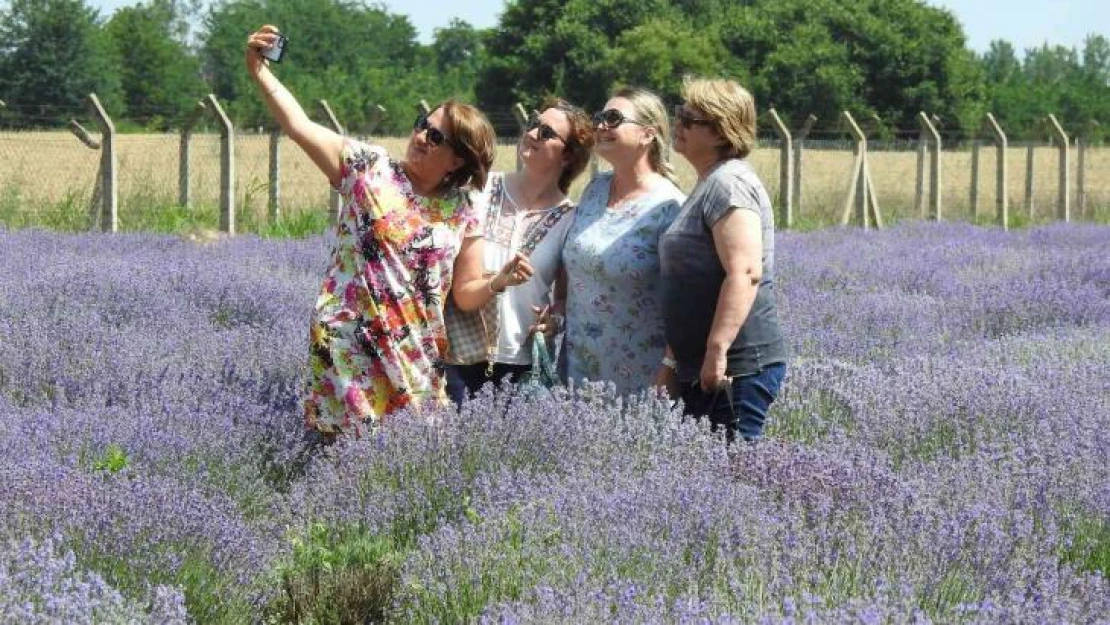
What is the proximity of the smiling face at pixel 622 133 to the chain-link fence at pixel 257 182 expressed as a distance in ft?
36.3

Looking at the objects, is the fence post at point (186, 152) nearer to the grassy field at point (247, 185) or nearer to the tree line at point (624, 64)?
the grassy field at point (247, 185)

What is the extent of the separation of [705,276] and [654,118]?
1.90ft

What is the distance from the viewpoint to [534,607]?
3.09 m

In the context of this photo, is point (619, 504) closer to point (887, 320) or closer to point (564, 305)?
→ point (564, 305)

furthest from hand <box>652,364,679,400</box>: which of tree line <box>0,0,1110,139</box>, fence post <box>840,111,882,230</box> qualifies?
tree line <box>0,0,1110,139</box>

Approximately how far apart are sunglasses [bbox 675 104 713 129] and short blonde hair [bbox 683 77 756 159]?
2cm

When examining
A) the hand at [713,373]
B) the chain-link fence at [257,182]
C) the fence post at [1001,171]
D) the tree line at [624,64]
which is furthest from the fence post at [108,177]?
the tree line at [624,64]

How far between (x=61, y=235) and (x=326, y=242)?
84.4 inches

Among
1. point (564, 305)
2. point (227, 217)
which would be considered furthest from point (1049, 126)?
point (564, 305)

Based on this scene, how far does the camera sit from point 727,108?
14.3 ft

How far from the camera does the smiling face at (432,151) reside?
4477mm

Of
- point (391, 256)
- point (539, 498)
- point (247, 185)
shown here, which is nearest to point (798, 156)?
point (247, 185)

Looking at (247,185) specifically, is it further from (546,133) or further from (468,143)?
(468,143)

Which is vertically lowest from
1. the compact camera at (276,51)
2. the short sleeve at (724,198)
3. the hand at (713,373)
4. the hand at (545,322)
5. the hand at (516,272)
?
the hand at (713,373)
